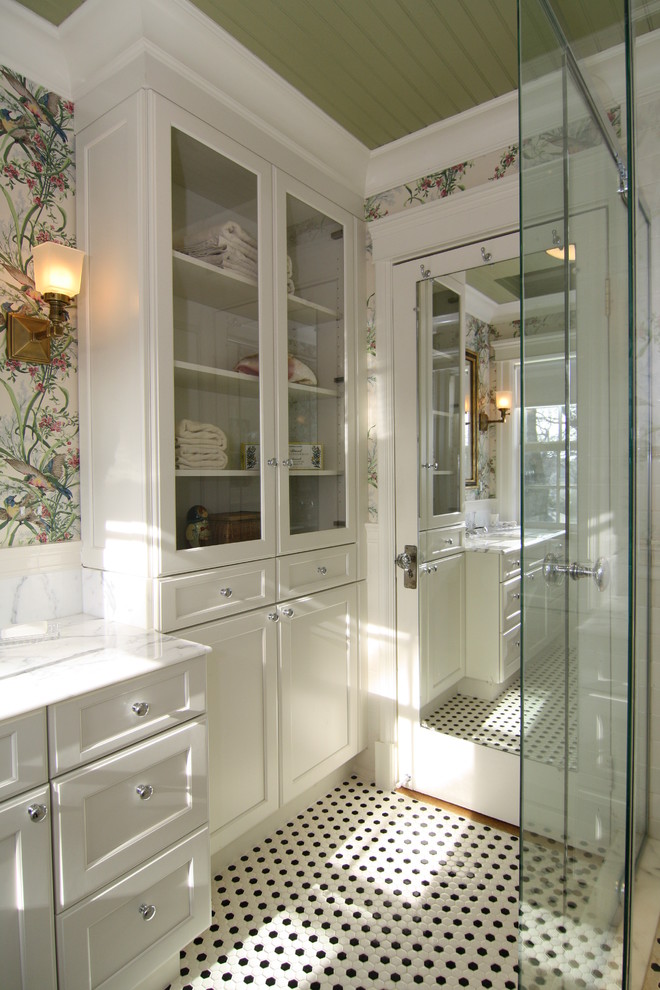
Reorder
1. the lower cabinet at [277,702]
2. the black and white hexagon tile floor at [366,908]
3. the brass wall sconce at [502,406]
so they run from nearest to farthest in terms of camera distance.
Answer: the black and white hexagon tile floor at [366,908]
the lower cabinet at [277,702]
the brass wall sconce at [502,406]

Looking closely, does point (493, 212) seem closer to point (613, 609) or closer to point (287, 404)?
point (287, 404)

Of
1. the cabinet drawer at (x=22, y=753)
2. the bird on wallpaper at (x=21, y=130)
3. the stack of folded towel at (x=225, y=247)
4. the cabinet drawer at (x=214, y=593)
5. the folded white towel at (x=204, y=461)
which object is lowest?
the cabinet drawer at (x=22, y=753)

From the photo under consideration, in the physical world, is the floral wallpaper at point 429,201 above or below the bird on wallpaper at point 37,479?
above

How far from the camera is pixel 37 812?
1177mm

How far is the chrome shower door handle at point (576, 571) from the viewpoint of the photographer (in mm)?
1083

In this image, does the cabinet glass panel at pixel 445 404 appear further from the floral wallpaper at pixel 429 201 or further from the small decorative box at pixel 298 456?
the small decorative box at pixel 298 456

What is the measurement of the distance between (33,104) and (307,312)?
1043 millimetres

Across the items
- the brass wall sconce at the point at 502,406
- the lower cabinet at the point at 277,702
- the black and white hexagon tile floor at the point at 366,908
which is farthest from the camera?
the brass wall sconce at the point at 502,406

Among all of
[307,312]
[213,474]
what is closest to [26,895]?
[213,474]

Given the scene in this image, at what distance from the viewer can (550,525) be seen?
1083 mm

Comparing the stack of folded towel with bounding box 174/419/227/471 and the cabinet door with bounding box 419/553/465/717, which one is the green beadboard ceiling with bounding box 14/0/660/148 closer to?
the stack of folded towel with bounding box 174/419/227/471

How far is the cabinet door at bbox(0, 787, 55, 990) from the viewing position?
112 cm

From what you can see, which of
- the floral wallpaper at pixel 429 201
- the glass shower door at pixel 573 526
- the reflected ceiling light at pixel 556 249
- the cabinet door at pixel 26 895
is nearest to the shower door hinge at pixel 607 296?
the glass shower door at pixel 573 526

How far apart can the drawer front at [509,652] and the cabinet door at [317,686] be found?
608 mm
